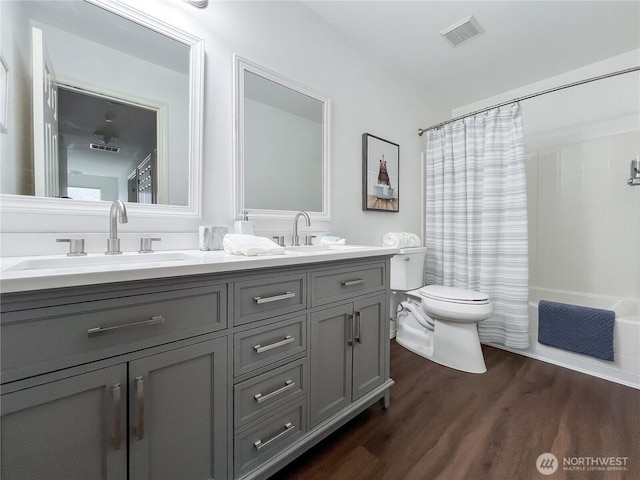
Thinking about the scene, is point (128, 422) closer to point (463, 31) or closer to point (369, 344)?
point (369, 344)

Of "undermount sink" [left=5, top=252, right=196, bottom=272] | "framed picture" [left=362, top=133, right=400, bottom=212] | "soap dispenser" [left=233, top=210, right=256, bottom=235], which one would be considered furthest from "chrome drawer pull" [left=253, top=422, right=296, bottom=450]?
"framed picture" [left=362, top=133, right=400, bottom=212]

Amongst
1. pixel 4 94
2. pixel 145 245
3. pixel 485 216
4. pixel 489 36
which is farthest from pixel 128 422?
pixel 489 36

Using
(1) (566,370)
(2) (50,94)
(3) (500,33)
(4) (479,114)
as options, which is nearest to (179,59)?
(2) (50,94)

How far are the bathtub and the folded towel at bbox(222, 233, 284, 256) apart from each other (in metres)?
2.17

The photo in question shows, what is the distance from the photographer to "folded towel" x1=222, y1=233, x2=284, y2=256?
1019mm

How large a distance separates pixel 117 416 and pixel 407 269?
195 cm

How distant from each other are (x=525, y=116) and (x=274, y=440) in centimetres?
338

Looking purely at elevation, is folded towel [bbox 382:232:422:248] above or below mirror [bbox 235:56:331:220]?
below

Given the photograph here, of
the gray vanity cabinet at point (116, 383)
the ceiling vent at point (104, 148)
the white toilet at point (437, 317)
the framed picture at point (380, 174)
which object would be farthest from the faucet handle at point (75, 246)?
the white toilet at point (437, 317)

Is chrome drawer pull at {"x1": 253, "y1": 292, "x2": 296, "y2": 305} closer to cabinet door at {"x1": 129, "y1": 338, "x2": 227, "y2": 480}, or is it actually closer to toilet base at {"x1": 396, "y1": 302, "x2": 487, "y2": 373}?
cabinet door at {"x1": 129, "y1": 338, "x2": 227, "y2": 480}

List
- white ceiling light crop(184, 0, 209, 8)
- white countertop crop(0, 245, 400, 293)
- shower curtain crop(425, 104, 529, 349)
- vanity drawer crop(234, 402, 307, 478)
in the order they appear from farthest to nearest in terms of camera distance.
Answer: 1. shower curtain crop(425, 104, 529, 349)
2. white ceiling light crop(184, 0, 209, 8)
3. vanity drawer crop(234, 402, 307, 478)
4. white countertop crop(0, 245, 400, 293)

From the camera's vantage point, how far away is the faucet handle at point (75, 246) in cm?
98
